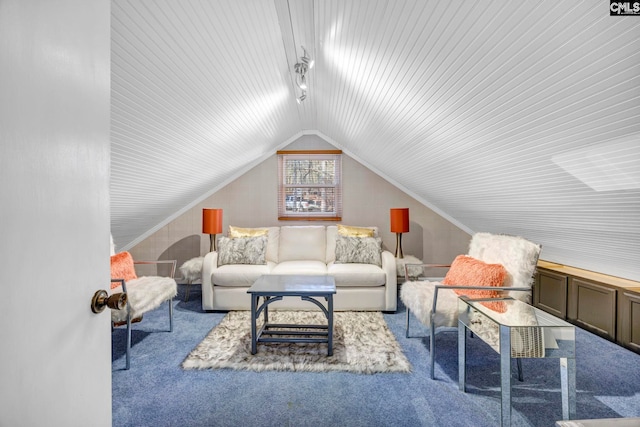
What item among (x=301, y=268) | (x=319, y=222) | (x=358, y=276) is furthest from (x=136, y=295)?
(x=319, y=222)

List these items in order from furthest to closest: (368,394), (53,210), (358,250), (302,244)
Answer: (302,244) < (358,250) < (368,394) < (53,210)

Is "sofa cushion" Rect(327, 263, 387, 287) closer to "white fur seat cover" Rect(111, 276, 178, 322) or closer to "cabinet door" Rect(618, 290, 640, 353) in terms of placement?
"white fur seat cover" Rect(111, 276, 178, 322)

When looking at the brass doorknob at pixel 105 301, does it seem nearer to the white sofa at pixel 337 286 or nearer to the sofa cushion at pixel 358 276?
the white sofa at pixel 337 286

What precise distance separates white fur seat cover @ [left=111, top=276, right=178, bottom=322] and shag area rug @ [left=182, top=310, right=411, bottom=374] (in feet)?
1.68

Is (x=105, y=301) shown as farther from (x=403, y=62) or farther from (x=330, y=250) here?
(x=330, y=250)

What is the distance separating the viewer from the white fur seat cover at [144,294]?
230cm

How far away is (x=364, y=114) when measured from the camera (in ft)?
10.4

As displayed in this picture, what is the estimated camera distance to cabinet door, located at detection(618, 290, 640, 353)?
2.42m

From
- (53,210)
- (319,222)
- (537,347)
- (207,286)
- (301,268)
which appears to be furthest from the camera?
(319,222)

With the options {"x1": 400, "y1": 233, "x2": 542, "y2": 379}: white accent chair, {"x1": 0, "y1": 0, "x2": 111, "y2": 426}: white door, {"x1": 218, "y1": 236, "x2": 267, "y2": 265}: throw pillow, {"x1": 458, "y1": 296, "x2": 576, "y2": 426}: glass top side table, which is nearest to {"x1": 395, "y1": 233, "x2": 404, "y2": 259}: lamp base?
{"x1": 400, "y1": 233, "x2": 542, "y2": 379}: white accent chair

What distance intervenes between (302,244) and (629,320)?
325 centimetres

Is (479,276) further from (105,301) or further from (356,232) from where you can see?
(105,301)

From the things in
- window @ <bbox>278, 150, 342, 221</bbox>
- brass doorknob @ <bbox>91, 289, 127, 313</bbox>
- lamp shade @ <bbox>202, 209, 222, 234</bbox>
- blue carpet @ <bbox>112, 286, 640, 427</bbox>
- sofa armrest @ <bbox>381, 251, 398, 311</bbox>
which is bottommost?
blue carpet @ <bbox>112, 286, 640, 427</bbox>

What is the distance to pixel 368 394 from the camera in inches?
78.4
